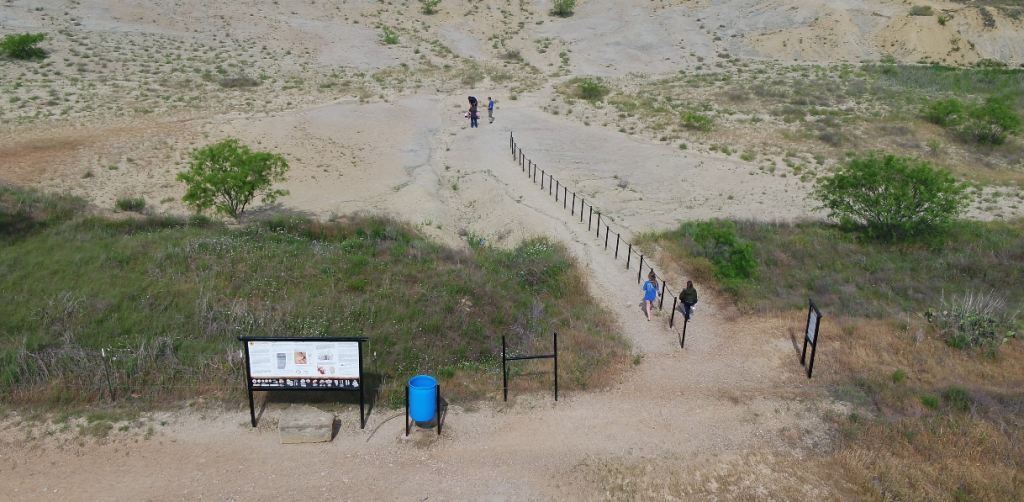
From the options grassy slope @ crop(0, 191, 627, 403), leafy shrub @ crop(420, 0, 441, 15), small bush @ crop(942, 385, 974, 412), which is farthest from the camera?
leafy shrub @ crop(420, 0, 441, 15)

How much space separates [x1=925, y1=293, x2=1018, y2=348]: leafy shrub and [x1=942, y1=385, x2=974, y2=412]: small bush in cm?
243

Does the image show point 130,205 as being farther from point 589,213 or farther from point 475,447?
point 475,447

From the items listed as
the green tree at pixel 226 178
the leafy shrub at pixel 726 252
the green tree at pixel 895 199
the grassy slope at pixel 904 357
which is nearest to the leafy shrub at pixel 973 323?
the grassy slope at pixel 904 357

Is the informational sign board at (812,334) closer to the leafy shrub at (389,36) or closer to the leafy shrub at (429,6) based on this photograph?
the leafy shrub at (389,36)

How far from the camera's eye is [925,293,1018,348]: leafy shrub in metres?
15.2

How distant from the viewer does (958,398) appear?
514 inches

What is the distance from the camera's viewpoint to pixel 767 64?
52.9 meters

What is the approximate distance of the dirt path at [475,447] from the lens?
10.9 m

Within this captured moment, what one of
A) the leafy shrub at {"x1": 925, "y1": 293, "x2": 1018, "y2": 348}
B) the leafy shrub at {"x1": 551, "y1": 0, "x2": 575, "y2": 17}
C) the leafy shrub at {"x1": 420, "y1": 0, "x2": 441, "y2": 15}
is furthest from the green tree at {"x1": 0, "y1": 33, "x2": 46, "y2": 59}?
the leafy shrub at {"x1": 925, "y1": 293, "x2": 1018, "y2": 348}

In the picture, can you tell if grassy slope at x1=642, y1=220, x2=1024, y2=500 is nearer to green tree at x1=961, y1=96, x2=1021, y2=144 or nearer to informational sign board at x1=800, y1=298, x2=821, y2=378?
informational sign board at x1=800, y1=298, x2=821, y2=378

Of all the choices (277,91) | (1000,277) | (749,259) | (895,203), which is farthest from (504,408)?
(277,91)

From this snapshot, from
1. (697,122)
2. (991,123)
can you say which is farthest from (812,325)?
(991,123)

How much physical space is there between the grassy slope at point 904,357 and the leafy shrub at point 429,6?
148 ft

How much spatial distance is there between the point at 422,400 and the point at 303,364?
215 cm
